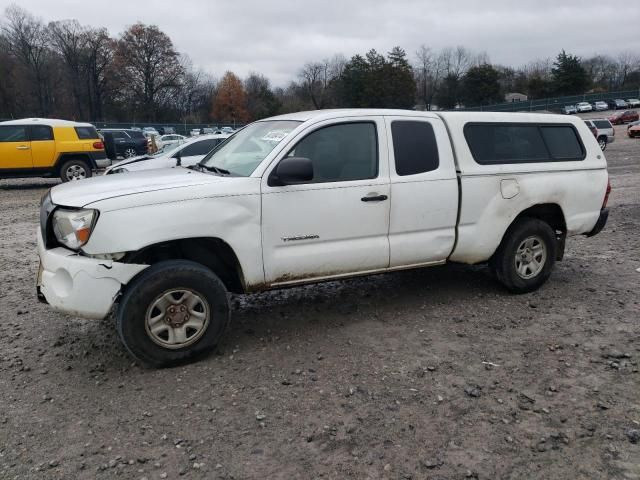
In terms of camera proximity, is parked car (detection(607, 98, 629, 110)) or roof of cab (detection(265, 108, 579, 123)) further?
parked car (detection(607, 98, 629, 110))

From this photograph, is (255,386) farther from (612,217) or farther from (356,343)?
(612,217)

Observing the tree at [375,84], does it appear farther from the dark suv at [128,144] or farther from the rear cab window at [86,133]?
the rear cab window at [86,133]

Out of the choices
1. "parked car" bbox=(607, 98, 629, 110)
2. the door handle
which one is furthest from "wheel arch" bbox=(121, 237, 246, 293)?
"parked car" bbox=(607, 98, 629, 110)

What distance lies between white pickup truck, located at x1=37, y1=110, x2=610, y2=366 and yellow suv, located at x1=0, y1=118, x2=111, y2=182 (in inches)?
457

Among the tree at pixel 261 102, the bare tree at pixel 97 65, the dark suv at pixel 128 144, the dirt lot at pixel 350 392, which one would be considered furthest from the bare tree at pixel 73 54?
the dirt lot at pixel 350 392

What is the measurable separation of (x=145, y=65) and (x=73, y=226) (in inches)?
3184

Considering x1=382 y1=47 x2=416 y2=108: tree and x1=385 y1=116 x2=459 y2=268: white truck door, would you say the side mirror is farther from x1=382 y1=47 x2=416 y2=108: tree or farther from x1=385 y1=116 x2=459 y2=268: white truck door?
x1=382 y1=47 x2=416 y2=108: tree

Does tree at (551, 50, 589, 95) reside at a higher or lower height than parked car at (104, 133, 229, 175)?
higher

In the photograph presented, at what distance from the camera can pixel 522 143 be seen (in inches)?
209

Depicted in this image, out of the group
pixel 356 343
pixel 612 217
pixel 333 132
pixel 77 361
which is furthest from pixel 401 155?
pixel 612 217

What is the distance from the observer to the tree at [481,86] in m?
76.1

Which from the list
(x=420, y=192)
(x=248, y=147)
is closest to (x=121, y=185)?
(x=248, y=147)

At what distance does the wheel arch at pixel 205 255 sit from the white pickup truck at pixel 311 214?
1cm

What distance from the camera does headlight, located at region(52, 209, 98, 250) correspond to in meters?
3.55
